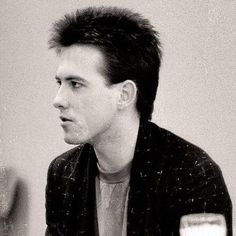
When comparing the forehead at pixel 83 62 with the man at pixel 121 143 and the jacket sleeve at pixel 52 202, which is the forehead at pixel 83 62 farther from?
the jacket sleeve at pixel 52 202

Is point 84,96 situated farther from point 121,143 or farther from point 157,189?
point 157,189

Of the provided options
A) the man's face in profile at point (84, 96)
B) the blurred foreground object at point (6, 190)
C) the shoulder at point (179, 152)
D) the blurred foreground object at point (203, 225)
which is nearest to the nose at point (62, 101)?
the man's face in profile at point (84, 96)

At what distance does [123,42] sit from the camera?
129 cm

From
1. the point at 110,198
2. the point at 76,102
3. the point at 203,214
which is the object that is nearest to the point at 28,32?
the point at 76,102

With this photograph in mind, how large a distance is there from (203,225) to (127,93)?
357 mm

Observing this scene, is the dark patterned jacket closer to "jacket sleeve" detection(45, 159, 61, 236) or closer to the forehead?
"jacket sleeve" detection(45, 159, 61, 236)

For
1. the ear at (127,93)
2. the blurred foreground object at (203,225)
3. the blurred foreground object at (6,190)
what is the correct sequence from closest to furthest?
the blurred foreground object at (203,225), the ear at (127,93), the blurred foreground object at (6,190)

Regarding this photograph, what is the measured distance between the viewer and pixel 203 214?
1197 mm

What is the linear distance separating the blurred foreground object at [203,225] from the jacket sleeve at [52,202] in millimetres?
351

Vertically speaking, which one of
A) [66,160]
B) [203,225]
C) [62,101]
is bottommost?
[203,225]

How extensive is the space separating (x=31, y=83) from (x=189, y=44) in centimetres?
50

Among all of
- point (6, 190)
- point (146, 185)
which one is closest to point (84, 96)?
point (146, 185)

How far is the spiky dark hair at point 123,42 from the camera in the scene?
4.21ft

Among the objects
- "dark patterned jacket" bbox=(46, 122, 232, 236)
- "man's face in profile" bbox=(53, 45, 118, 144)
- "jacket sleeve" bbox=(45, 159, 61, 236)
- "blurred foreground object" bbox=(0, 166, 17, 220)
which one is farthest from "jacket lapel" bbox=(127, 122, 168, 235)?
"blurred foreground object" bbox=(0, 166, 17, 220)
